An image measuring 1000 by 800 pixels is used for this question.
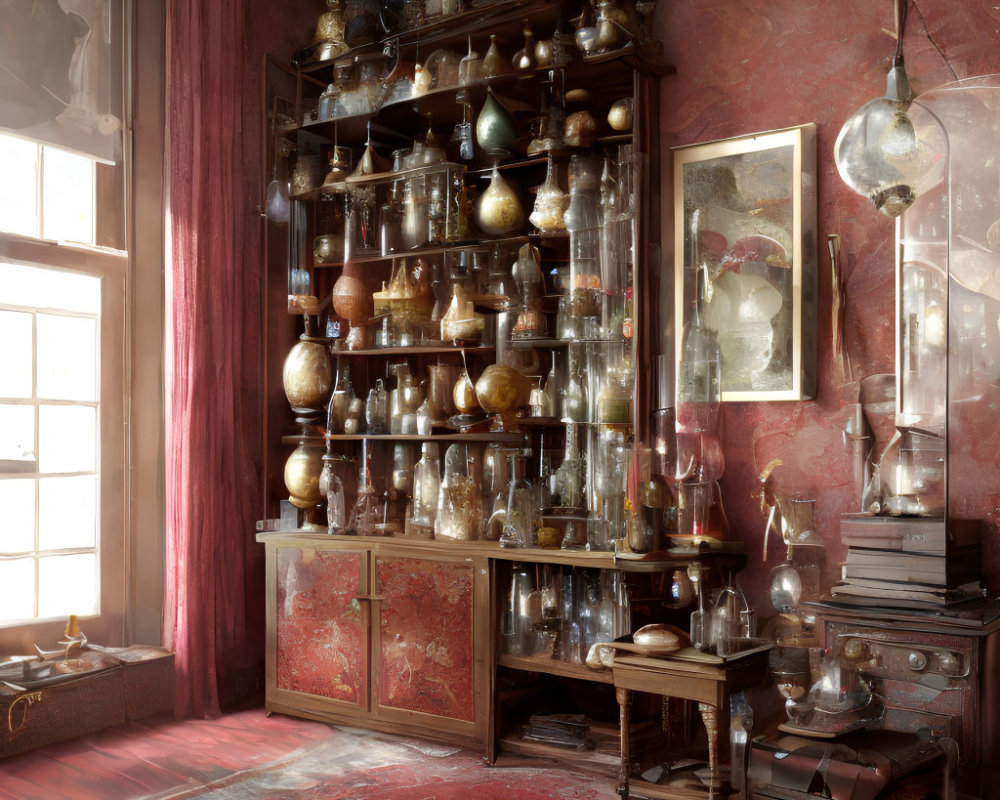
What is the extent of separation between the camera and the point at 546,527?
3.52 m

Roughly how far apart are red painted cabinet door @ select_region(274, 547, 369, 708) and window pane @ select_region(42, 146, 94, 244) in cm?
158

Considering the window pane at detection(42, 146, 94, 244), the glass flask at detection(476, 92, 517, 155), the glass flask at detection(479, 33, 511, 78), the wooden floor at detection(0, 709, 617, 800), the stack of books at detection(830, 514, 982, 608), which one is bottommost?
the wooden floor at detection(0, 709, 617, 800)

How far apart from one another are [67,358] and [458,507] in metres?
1.74

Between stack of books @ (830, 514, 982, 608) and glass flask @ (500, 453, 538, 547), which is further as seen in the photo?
glass flask @ (500, 453, 538, 547)

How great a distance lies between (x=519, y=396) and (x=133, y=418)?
1.71 meters

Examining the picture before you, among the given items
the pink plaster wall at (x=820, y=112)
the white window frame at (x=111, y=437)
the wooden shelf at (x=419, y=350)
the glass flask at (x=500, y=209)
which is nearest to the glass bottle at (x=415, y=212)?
the glass flask at (x=500, y=209)

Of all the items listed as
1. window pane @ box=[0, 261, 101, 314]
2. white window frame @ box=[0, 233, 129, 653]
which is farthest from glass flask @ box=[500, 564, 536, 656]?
window pane @ box=[0, 261, 101, 314]

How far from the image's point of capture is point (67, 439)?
12.8 ft

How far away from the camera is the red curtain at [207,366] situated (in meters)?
4.03

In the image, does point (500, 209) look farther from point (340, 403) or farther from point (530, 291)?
point (340, 403)

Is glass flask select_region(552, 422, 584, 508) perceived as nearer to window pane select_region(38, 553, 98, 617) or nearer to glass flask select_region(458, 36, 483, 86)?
glass flask select_region(458, 36, 483, 86)

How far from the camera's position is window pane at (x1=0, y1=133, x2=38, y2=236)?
369cm

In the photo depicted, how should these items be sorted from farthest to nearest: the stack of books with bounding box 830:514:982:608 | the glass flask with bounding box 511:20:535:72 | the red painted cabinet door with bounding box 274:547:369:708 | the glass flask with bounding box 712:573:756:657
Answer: the red painted cabinet door with bounding box 274:547:369:708 < the glass flask with bounding box 511:20:535:72 < the glass flask with bounding box 712:573:756:657 < the stack of books with bounding box 830:514:982:608

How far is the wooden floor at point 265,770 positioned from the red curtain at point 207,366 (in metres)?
0.40
